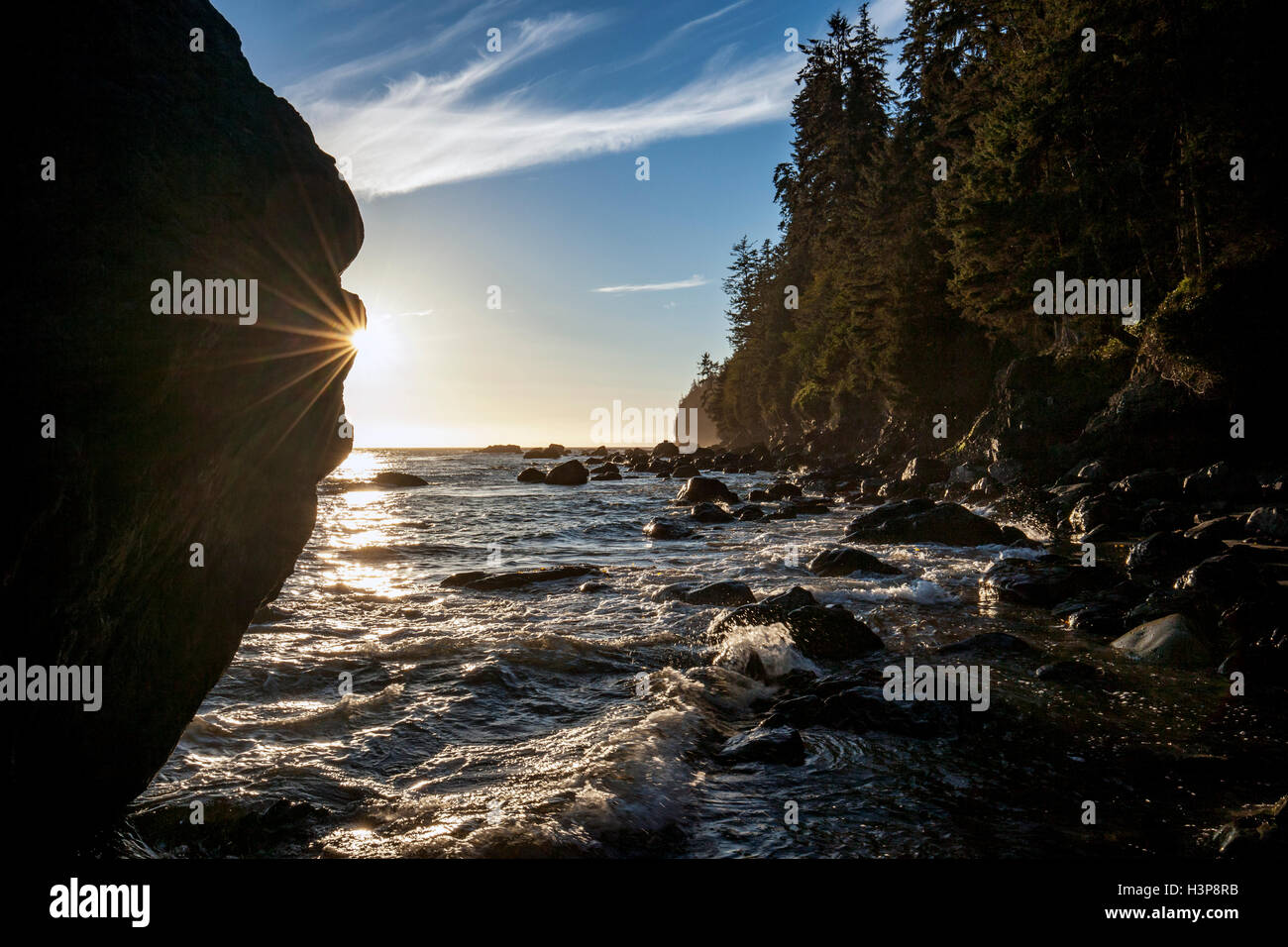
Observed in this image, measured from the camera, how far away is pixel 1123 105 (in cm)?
2023

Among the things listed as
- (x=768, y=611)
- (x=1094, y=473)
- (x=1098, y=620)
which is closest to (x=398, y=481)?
(x=1094, y=473)

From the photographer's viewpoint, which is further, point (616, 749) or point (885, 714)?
point (885, 714)

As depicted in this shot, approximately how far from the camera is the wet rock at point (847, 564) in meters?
13.2

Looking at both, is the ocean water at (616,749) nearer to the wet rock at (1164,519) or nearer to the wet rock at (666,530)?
the wet rock at (1164,519)

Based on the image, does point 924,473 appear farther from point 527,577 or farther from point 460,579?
point 460,579

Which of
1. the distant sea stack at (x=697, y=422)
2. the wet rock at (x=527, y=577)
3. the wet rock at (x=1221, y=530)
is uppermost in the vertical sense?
the distant sea stack at (x=697, y=422)

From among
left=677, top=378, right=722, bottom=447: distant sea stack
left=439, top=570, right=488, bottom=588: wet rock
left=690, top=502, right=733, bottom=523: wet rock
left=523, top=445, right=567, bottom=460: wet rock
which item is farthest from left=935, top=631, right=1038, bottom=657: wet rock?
left=677, top=378, right=722, bottom=447: distant sea stack

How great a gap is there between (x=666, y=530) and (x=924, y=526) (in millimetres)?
6990

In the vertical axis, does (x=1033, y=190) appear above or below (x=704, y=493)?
above

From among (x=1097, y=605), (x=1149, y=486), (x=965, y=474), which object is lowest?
(x=1097, y=605)

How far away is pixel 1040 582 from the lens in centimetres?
1034

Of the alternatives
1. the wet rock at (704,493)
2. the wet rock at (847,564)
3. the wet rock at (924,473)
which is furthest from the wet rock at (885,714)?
the wet rock at (704,493)

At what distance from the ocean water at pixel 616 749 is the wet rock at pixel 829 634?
32 cm
